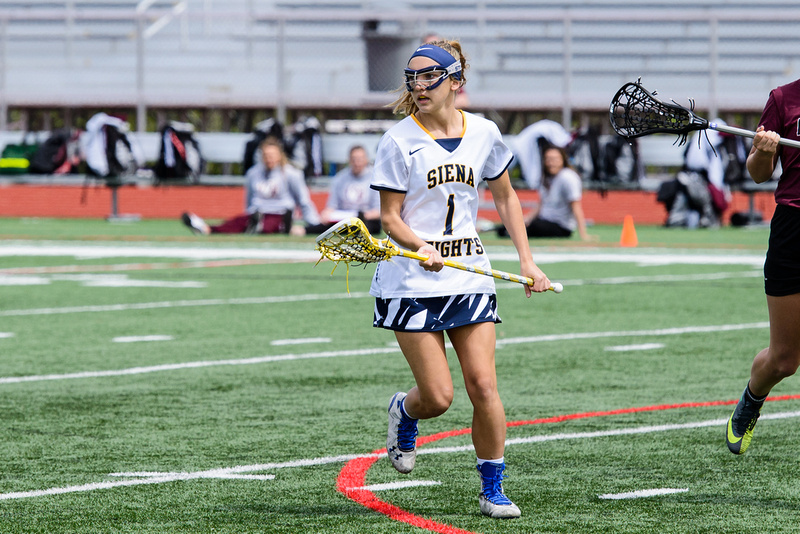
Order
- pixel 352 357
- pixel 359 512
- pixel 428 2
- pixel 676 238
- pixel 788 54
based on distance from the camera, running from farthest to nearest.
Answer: pixel 428 2 < pixel 788 54 < pixel 676 238 < pixel 352 357 < pixel 359 512

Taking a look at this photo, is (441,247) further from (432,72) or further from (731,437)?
(731,437)

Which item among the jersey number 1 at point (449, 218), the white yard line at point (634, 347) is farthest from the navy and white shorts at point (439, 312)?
the white yard line at point (634, 347)

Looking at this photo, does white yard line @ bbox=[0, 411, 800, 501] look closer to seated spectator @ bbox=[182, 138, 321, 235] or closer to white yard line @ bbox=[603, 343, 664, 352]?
white yard line @ bbox=[603, 343, 664, 352]

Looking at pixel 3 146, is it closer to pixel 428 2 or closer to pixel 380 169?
pixel 428 2

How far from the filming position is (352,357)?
29.7ft

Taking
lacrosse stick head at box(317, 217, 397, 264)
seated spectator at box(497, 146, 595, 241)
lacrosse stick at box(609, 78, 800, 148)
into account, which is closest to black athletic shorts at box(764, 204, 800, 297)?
lacrosse stick at box(609, 78, 800, 148)

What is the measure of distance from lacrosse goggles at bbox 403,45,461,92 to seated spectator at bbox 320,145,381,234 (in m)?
14.0

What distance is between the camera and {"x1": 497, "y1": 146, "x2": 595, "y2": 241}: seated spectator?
18844 millimetres

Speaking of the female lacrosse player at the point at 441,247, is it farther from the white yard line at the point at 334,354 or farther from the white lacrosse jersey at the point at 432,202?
the white yard line at the point at 334,354

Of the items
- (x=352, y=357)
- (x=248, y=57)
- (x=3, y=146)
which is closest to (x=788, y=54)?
(x=248, y=57)

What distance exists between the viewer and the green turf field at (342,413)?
497 centimetres

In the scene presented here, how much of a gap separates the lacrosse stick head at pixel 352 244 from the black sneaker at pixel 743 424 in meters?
1.74

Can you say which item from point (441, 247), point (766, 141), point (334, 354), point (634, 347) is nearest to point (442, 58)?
point (441, 247)

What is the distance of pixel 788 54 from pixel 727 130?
23974 millimetres
